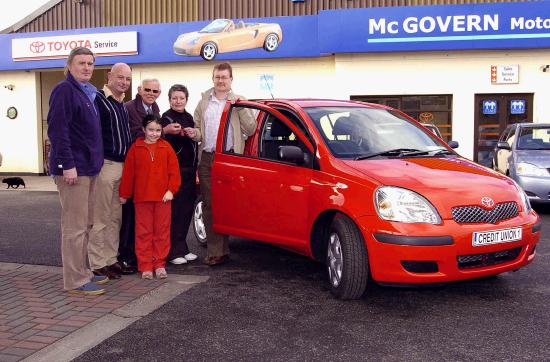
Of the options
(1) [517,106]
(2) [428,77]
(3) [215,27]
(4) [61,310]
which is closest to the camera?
(4) [61,310]

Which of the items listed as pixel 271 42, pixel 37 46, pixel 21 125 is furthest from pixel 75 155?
pixel 21 125

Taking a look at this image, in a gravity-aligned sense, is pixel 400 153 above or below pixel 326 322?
above

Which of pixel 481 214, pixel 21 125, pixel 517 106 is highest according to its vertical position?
pixel 517 106

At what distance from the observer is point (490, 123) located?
15.8 meters

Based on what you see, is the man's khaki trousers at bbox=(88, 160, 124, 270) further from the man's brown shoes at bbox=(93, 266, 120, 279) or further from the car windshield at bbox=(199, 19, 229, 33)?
the car windshield at bbox=(199, 19, 229, 33)

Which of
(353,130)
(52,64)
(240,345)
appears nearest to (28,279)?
(240,345)

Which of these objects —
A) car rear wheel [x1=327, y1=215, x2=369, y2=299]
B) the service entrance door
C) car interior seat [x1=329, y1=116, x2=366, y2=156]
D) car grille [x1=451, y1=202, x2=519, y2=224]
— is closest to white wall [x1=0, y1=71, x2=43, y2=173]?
the service entrance door

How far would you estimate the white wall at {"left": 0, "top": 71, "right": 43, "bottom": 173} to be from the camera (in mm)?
20516

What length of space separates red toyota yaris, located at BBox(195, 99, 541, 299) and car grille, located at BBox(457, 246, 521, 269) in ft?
0.04

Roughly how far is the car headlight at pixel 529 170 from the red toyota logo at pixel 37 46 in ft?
52.0

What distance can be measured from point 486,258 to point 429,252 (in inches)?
21.1

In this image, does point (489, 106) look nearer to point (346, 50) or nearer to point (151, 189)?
point (346, 50)

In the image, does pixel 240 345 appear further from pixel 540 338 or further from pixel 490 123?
pixel 490 123

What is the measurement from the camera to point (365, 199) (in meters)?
4.46
